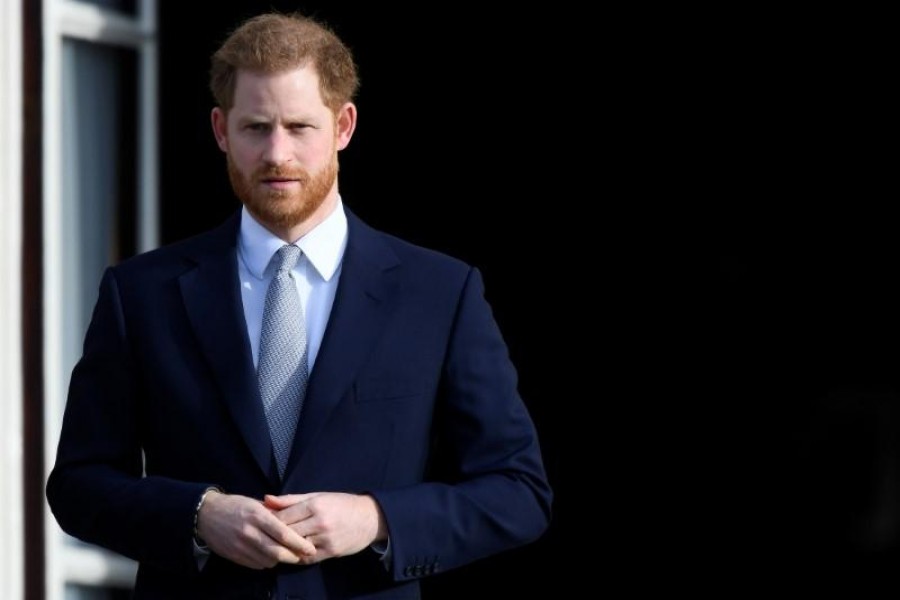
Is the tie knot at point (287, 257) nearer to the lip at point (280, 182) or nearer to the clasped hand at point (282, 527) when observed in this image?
the lip at point (280, 182)

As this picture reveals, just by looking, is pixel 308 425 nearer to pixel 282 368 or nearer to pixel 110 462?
pixel 282 368

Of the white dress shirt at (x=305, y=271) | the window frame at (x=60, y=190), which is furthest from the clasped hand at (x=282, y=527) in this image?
the window frame at (x=60, y=190)

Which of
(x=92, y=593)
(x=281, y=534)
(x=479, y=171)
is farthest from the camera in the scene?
(x=479, y=171)

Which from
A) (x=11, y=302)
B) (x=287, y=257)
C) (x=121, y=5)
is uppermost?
(x=121, y=5)

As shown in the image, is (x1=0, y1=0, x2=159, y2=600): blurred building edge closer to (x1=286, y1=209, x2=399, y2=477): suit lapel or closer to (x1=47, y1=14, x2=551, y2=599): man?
(x1=47, y1=14, x2=551, y2=599): man

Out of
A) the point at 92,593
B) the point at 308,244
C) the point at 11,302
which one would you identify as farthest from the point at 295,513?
the point at 92,593

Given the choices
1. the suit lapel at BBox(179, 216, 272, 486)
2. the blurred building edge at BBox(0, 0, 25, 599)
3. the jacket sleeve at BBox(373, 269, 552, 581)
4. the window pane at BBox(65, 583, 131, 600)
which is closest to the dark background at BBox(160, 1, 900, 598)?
the blurred building edge at BBox(0, 0, 25, 599)

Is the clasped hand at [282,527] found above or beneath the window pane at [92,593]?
above

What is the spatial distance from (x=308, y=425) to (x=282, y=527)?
0.64 feet

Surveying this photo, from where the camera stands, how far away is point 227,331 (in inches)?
103

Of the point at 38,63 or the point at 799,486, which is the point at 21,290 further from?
the point at 799,486

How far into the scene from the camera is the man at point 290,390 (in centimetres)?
256

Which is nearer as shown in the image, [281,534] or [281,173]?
[281,534]

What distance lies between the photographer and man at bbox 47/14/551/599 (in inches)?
101
